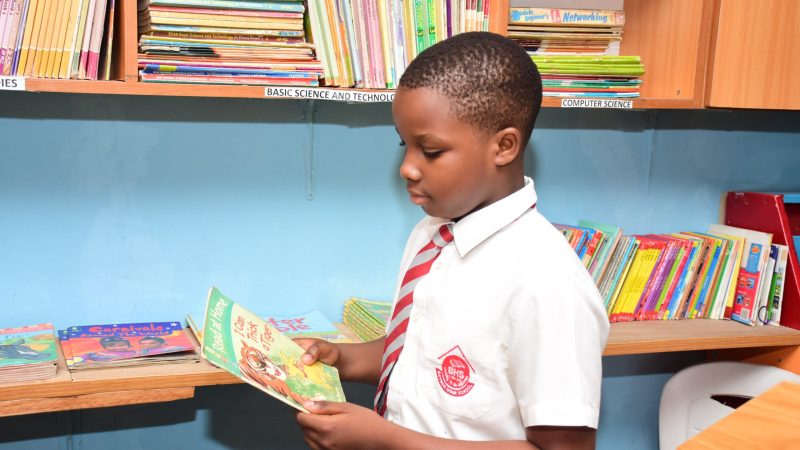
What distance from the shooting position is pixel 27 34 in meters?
1.54

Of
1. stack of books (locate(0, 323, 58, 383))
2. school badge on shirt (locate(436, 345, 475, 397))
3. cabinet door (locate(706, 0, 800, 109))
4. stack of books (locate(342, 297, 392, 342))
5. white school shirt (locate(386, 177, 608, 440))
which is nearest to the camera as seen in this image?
white school shirt (locate(386, 177, 608, 440))

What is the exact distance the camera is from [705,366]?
234cm

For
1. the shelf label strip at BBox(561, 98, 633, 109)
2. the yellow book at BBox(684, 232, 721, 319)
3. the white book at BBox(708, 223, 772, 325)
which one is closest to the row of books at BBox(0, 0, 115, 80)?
the shelf label strip at BBox(561, 98, 633, 109)

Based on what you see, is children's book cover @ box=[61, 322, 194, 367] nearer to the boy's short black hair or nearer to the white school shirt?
the white school shirt

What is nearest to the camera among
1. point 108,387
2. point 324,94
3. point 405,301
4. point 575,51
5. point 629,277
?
point 405,301

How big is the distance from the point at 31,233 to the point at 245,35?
0.70 m

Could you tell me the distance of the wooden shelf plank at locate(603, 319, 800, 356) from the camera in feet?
6.39

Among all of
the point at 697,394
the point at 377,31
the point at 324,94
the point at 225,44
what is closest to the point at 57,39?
the point at 225,44

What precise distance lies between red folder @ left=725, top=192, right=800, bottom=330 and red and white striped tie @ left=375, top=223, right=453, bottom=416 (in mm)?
1272

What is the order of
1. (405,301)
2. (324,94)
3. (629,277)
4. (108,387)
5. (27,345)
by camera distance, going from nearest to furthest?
(405,301)
(108,387)
(27,345)
(324,94)
(629,277)

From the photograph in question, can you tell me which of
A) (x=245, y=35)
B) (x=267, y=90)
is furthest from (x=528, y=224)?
(x=245, y=35)

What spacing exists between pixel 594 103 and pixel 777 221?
28.2 inches

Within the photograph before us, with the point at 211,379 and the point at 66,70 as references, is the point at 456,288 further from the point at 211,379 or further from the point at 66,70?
the point at 66,70

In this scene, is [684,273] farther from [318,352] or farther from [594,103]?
[318,352]
